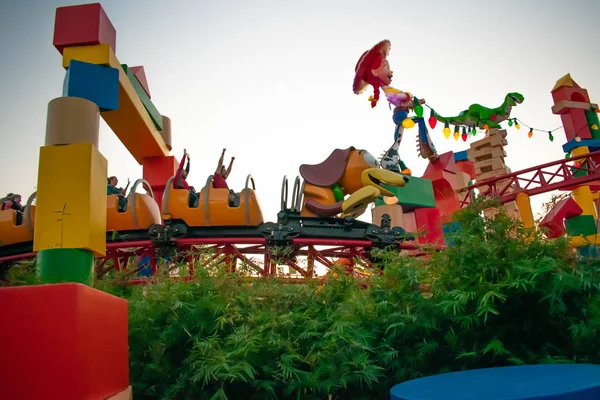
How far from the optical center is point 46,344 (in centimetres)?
188

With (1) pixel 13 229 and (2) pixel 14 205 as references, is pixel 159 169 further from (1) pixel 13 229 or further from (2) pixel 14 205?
(1) pixel 13 229

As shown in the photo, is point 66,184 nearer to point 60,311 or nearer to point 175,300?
point 175,300

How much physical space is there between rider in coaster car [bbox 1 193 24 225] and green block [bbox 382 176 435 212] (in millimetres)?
6140

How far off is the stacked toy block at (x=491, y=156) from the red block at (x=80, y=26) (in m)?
7.61

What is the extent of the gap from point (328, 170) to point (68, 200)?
141 inches

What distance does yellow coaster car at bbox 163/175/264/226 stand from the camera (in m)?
5.93

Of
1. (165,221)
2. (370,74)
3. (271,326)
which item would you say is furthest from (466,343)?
(370,74)

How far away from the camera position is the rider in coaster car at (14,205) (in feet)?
19.7

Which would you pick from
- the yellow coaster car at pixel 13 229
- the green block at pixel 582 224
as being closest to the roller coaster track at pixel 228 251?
the yellow coaster car at pixel 13 229

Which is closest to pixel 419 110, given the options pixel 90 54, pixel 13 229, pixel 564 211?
pixel 564 211

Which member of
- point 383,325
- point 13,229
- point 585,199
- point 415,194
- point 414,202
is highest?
point 415,194

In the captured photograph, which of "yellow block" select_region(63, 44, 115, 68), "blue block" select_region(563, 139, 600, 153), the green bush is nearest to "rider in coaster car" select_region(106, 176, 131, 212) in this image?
"yellow block" select_region(63, 44, 115, 68)

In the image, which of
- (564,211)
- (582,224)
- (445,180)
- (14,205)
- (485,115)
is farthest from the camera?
(445,180)

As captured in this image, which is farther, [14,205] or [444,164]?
[444,164]
